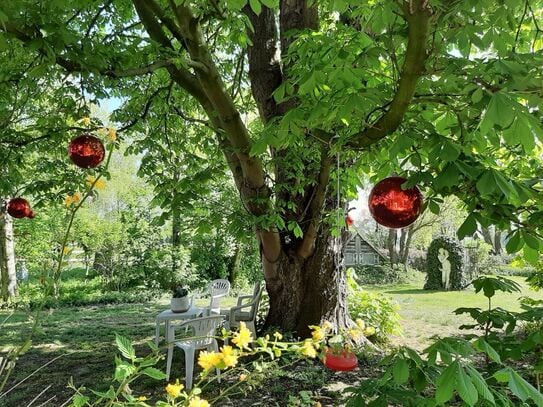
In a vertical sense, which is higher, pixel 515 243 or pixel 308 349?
pixel 515 243

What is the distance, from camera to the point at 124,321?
8531 mm

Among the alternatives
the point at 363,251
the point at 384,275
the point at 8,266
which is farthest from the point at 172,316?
the point at 363,251

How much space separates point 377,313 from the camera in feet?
20.3

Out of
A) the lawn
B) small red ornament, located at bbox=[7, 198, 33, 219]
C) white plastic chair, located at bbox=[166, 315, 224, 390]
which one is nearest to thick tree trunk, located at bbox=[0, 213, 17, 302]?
the lawn

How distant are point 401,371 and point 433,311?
8628 millimetres

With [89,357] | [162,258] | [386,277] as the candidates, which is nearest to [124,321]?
[89,357]

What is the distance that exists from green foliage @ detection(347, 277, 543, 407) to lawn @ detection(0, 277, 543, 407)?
996mm

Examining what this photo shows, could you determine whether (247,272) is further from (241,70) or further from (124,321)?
(241,70)

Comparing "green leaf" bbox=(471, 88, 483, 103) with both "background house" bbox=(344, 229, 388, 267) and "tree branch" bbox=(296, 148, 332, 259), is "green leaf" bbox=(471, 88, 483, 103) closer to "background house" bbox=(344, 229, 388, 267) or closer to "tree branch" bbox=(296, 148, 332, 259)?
"tree branch" bbox=(296, 148, 332, 259)

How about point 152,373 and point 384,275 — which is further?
point 384,275

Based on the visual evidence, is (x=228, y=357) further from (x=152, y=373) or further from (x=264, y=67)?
(x=264, y=67)

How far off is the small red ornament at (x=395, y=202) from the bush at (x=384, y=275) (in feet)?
47.3

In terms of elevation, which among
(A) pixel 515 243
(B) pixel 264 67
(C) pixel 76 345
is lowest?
(C) pixel 76 345

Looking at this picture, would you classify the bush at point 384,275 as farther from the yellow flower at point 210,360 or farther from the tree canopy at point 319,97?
the yellow flower at point 210,360
